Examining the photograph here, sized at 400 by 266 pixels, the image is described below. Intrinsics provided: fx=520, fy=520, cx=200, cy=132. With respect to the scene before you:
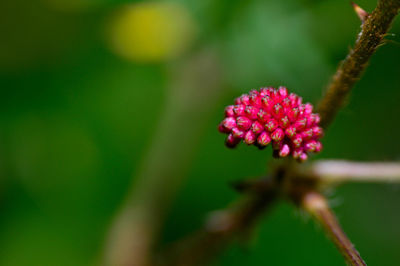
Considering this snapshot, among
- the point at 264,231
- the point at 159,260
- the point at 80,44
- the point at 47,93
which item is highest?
the point at 80,44

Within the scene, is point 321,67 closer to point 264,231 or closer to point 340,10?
point 340,10

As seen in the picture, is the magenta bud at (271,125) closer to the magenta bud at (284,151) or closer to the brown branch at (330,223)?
the magenta bud at (284,151)

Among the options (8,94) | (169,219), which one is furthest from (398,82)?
(8,94)

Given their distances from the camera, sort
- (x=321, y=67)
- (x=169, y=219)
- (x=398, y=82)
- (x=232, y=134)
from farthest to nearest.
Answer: (x=169, y=219) → (x=398, y=82) → (x=321, y=67) → (x=232, y=134)

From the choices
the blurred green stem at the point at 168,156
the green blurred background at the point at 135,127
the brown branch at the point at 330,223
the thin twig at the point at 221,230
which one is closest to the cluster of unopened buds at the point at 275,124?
the brown branch at the point at 330,223

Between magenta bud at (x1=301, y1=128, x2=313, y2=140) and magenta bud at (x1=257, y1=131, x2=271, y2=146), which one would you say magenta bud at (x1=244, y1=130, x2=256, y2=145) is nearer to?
magenta bud at (x1=257, y1=131, x2=271, y2=146)

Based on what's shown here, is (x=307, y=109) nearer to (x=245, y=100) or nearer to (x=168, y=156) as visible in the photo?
(x=245, y=100)

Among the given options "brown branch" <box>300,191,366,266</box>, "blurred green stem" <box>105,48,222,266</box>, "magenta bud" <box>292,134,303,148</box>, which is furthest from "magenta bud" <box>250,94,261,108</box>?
"blurred green stem" <box>105,48,222,266</box>
